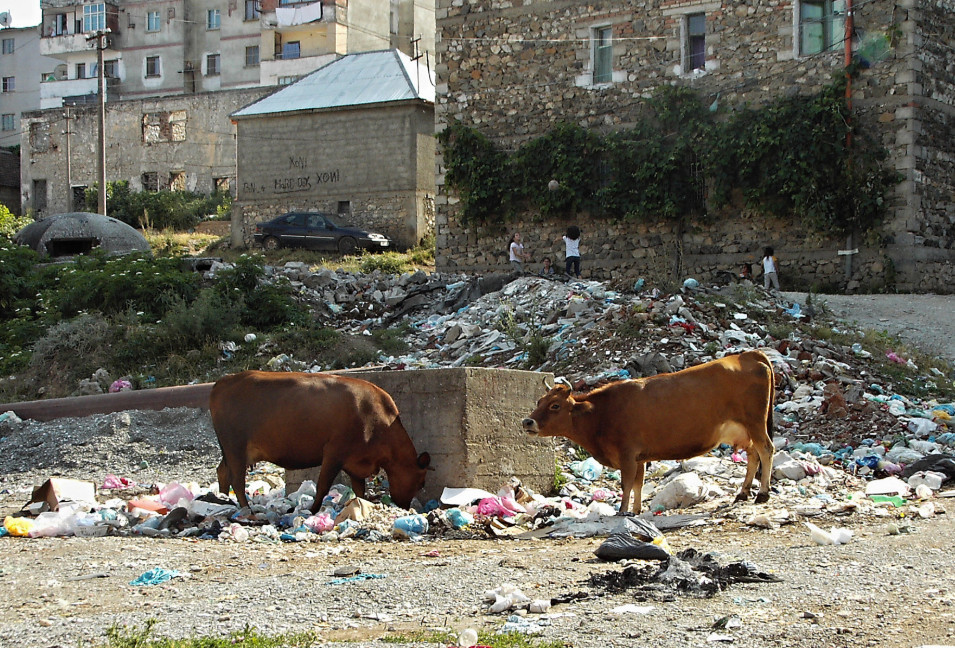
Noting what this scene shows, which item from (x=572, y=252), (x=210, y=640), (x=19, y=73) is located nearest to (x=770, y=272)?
(x=572, y=252)

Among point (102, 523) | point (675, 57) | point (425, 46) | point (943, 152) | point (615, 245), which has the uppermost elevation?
point (425, 46)

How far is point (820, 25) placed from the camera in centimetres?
2295

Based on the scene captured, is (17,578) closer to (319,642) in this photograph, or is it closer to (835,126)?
(319,642)

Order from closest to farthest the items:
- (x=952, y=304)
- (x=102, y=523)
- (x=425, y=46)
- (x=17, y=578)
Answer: (x=17, y=578)
(x=102, y=523)
(x=952, y=304)
(x=425, y=46)

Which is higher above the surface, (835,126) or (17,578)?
(835,126)

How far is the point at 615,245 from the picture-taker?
25453mm

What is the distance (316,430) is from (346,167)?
94.3 feet

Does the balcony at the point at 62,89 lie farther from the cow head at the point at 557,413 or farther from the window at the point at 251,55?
the cow head at the point at 557,413

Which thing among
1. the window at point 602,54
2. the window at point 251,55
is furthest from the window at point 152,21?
the window at point 602,54

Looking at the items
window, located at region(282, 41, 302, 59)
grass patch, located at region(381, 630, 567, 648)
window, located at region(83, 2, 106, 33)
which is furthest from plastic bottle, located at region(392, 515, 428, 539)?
window, located at region(83, 2, 106, 33)

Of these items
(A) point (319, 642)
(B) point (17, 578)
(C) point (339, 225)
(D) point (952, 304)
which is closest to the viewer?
(A) point (319, 642)

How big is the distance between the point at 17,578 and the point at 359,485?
9.16ft

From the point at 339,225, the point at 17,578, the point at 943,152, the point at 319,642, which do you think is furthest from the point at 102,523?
the point at 339,225

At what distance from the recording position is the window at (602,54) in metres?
25.6
